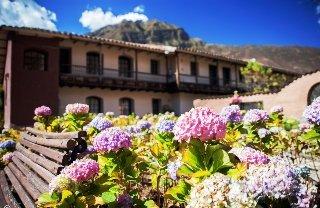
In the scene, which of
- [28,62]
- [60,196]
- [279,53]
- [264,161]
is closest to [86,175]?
[60,196]

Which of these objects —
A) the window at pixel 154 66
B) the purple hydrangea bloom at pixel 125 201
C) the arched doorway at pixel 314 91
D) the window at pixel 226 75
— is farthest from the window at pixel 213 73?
the purple hydrangea bloom at pixel 125 201

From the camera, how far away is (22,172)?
499 centimetres

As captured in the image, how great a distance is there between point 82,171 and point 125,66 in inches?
825

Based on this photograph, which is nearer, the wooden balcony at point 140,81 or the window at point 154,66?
the wooden balcony at point 140,81

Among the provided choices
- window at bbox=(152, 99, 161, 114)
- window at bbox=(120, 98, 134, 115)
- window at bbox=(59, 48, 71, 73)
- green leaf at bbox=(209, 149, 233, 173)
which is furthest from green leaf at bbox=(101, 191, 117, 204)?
window at bbox=(152, 99, 161, 114)

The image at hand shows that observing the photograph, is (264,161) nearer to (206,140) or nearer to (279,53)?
Answer: (206,140)

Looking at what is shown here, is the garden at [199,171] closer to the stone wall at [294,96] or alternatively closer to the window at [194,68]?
the stone wall at [294,96]

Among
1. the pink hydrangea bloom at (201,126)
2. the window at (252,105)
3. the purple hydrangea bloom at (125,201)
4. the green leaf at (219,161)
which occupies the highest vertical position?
the window at (252,105)

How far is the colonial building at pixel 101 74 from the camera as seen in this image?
57.0ft

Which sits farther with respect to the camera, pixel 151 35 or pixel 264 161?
pixel 151 35

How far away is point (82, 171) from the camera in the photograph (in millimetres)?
2564

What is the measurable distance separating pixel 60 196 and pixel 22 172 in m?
2.70

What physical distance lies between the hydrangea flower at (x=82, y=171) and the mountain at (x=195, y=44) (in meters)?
86.7

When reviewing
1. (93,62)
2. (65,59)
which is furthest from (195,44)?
(65,59)
